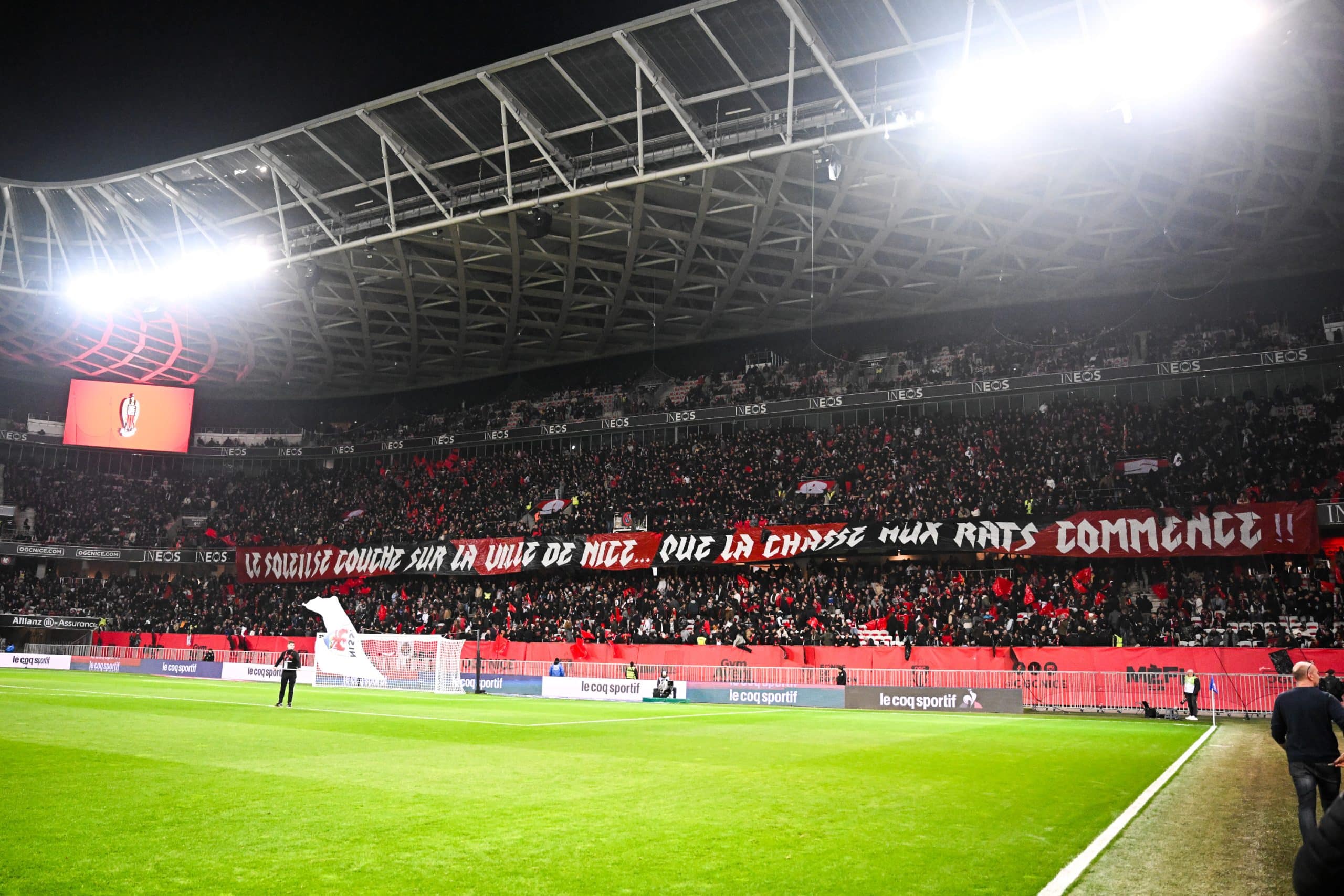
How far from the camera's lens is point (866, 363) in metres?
51.2

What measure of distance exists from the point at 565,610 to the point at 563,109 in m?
21.2

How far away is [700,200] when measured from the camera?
128ft

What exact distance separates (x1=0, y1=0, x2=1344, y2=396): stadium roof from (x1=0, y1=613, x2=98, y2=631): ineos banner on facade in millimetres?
15020

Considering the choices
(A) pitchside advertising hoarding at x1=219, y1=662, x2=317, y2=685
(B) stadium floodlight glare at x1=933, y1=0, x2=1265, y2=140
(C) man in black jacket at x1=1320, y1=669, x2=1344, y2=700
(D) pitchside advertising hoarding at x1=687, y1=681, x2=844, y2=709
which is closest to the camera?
(C) man in black jacket at x1=1320, y1=669, x2=1344, y2=700

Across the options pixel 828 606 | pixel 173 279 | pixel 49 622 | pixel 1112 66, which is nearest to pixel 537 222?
pixel 173 279

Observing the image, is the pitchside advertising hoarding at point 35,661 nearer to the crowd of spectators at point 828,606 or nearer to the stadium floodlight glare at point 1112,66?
the crowd of spectators at point 828,606

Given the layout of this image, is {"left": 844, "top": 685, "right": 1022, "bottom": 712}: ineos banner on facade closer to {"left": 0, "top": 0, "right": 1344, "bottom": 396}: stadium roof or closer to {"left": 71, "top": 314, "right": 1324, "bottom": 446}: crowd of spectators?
{"left": 0, "top": 0, "right": 1344, "bottom": 396}: stadium roof

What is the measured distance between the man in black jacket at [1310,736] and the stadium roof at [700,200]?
20.2 m

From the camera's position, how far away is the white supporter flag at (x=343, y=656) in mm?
37125

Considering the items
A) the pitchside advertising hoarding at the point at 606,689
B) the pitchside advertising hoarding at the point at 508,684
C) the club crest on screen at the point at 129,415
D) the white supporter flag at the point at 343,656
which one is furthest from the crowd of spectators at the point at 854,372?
the white supporter flag at the point at 343,656

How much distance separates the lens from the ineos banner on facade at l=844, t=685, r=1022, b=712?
28.6 m

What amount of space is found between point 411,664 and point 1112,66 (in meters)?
30.0

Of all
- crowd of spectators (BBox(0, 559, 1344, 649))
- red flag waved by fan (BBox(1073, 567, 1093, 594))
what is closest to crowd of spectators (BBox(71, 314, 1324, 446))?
crowd of spectators (BBox(0, 559, 1344, 649))

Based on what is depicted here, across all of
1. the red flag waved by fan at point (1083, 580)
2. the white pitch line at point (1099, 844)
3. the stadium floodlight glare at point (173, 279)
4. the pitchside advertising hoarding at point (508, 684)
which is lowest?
the pitchside advertising hoarding at point (508, 684)
